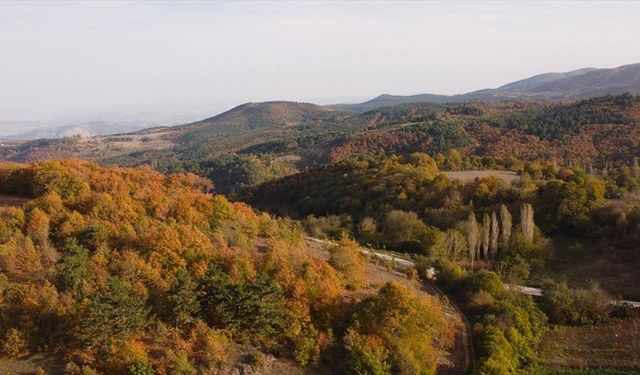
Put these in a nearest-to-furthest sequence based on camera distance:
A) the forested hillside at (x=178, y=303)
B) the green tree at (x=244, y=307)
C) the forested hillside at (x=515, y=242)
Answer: the forested hillside at (x=178, y=303)
the green tree at (x=244, y=307)
the forested hillside at (x=515, y=242)

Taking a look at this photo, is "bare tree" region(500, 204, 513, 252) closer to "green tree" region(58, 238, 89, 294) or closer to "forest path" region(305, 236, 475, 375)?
"forest path" region(305, 236, 475, 375)

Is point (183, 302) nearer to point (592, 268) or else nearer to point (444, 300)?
point (444, 300)

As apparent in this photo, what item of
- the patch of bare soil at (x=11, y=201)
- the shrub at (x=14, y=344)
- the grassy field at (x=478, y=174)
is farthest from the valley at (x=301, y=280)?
the grassy field at (x=478, y=174)

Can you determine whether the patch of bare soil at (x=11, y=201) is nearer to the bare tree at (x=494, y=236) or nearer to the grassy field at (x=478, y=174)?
the bare tree at (x=494, y=236)

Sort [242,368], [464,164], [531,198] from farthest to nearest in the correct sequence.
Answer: [464,164]
[531,198]
[242,368]

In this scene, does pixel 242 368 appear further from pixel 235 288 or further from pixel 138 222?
pixel 138 222

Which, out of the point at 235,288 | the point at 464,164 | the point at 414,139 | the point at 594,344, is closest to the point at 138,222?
the point at 235,288

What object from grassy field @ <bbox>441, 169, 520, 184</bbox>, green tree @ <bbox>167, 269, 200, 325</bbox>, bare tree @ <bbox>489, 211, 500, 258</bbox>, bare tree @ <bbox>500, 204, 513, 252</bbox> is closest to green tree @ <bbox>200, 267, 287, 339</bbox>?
green tree @ <bbox>167, 269, 200, 325</bbox>
